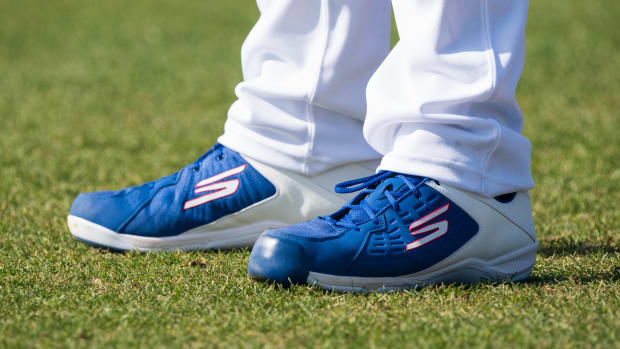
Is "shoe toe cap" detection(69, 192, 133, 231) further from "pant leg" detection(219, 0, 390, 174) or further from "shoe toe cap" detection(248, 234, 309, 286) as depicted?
"shoe toe cap" detection(248, 234, 309, 286)

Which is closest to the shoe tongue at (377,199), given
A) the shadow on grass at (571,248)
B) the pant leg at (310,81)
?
the pant leg at (310,81)

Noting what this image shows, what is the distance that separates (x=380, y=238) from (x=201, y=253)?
56 cm

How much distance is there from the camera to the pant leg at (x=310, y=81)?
165 centimetres

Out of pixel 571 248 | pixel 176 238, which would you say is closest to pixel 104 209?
pixel 176 238

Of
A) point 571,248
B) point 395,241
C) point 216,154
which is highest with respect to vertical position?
point 216,154

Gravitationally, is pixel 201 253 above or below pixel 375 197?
below

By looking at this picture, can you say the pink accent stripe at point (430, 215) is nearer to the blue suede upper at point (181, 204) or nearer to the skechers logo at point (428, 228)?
the skechers logo at point (428, 228)

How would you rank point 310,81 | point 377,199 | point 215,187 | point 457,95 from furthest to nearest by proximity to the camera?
point 215,187, point 310,81, point 377,199, point 457,95

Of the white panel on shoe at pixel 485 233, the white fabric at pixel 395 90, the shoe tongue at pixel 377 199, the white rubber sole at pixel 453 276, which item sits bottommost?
the white rubber sole at pixel 453 276

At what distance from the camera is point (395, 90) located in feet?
4.75

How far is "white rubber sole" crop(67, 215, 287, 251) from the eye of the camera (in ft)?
5.94

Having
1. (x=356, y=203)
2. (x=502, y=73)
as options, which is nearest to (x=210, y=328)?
(x=356, y=203)

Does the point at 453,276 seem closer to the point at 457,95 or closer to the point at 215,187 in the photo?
the point at 457,95

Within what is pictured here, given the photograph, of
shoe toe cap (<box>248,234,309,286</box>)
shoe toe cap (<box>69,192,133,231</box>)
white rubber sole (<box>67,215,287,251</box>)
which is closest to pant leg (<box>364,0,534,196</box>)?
shoe toe cap (<box>248,234,309,286</box>)
